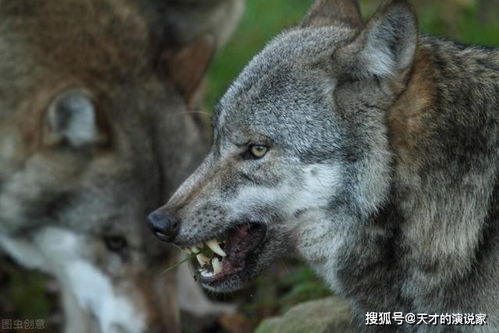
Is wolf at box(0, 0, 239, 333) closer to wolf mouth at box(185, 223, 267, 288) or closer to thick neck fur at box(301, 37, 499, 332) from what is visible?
wolf mouth at box(185, 223, 267, 288)

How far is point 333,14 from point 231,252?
122 centimetres

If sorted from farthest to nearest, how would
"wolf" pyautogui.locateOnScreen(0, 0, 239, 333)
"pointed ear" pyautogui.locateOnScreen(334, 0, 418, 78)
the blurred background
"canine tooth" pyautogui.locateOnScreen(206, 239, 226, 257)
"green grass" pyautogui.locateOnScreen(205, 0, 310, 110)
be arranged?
"green grass" pyautogui.locateOnScreen(205, 0, 310, 110), the blurred background, "wolf" pyautogui.locateOnScreen(0, 0, 239, 333), "canine tooth" pyautogui.locateOnScreen(206, 239, 226, 257), "pointed ear" pyautogui.locateOnScreen(334, 0, 418, 78)

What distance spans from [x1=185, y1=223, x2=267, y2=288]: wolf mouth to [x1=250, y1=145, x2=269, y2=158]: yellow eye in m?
0.28

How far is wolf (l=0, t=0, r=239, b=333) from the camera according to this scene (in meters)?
5.52

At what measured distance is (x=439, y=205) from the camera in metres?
3.68

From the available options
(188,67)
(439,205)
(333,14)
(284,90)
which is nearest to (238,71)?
(333,14)

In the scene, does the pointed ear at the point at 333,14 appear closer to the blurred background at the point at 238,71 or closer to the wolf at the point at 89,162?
the blurred background at the point at 238,71

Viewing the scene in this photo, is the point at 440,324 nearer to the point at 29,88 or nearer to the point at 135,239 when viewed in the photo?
the point at 135,239

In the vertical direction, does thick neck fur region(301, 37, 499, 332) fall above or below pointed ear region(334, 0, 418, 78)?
below

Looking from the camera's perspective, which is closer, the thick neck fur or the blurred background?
the thick neck fur

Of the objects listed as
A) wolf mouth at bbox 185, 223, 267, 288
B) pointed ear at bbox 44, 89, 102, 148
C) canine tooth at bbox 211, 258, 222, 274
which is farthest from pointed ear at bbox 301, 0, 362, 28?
pointed ear at bbox 44, 89, 102, 148

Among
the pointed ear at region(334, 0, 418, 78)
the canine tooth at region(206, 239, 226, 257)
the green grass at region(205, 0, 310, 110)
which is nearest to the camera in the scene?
the pointed ear at region(334, 0, 418, 78)

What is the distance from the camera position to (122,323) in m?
5.54

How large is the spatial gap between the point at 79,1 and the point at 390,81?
2.83m
